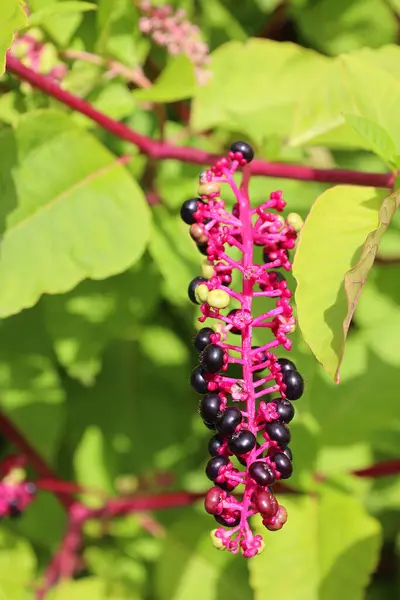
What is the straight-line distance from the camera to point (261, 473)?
39.1 inches

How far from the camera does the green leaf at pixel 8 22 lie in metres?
1.19

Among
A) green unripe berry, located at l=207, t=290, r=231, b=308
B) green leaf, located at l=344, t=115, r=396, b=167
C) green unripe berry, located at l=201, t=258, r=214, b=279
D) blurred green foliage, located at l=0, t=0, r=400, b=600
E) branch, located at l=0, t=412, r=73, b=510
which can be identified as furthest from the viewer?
branch, located at l=0, t=412, r=73, b=510

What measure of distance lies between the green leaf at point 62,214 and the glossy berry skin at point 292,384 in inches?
29.5

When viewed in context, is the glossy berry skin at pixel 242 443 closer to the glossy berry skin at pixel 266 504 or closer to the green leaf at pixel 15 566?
the glossy berry skin at pixel 266 504

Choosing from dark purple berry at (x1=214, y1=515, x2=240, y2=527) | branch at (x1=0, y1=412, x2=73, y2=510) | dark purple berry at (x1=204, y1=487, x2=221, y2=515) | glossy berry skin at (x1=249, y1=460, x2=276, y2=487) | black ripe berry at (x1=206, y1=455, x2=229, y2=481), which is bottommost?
branch at (x1=0, y1=412, x2=73, y2=510)

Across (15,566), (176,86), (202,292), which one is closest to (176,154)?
(176,86)

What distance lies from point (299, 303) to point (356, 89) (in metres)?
0.67

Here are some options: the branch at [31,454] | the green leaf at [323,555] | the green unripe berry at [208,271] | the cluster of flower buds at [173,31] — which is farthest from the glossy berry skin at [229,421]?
the branch at [31,454]

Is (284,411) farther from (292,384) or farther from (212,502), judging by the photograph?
(212,502)

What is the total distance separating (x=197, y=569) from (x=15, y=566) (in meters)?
0.66

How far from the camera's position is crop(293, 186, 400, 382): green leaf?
108 cm

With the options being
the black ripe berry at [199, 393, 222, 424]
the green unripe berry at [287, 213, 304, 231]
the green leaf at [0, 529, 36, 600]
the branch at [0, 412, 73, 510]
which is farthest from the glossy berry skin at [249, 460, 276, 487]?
the green leaf at [0, 529, 36, 600]

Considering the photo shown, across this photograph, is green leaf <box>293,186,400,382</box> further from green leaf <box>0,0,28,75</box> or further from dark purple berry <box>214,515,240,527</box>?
green leaf <box>0,0,28,75</box>

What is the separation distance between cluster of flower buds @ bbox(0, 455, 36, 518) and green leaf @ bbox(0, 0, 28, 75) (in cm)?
140
